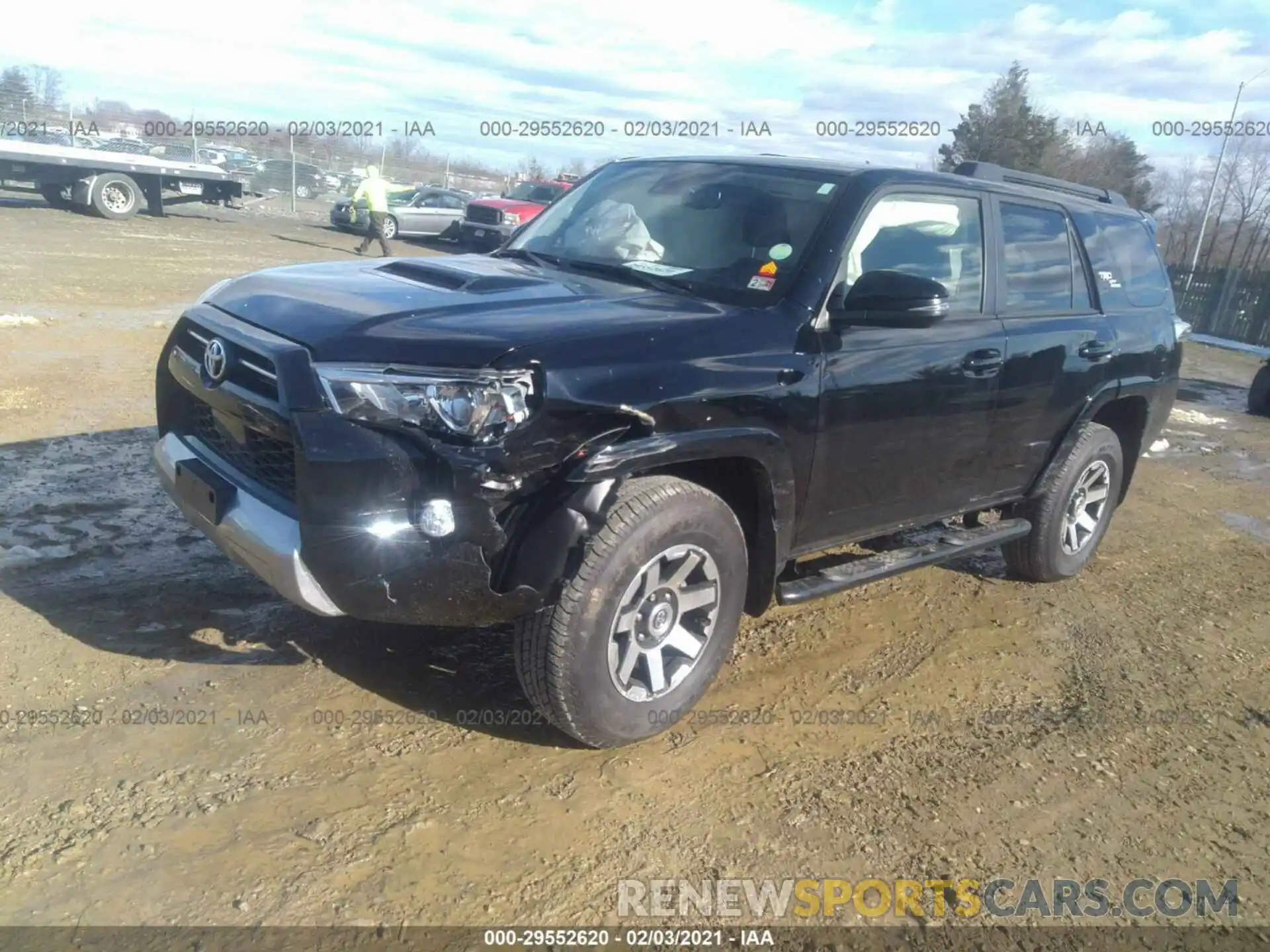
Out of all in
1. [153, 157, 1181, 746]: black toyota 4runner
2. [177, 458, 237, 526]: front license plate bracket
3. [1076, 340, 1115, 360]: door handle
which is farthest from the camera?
[1076, 340, 1115, 360]: door handle

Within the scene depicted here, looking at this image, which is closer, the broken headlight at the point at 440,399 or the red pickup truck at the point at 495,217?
the broken headlight at the point at 440,399

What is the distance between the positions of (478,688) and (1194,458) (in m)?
7.95

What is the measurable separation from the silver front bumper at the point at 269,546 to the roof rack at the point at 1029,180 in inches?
139

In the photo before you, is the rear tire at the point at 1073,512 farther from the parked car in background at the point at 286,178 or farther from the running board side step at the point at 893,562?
the parked car in background at the point at 286,178

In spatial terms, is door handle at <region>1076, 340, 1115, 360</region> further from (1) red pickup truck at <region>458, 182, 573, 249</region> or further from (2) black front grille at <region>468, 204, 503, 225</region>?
(2) black front grille at <region>468, 204, 503, 225</region>

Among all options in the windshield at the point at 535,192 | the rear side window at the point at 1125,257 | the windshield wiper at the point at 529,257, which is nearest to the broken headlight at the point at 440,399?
the windshield wiper at the point at 529,257

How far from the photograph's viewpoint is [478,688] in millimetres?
3867

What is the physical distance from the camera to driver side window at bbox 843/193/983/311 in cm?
399

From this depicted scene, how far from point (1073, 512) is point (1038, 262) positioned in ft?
4.66

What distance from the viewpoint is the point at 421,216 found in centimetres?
2506

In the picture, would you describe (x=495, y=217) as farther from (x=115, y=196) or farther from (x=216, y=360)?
(x=216, y=360)

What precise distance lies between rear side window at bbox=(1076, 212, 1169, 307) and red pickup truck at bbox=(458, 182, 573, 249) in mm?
17929

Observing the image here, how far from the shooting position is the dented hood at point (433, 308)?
3012 millimetres

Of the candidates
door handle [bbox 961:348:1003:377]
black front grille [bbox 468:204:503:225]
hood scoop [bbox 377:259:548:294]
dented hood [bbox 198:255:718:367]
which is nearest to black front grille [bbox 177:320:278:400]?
dented hood [bbox 198:255:718:367]
